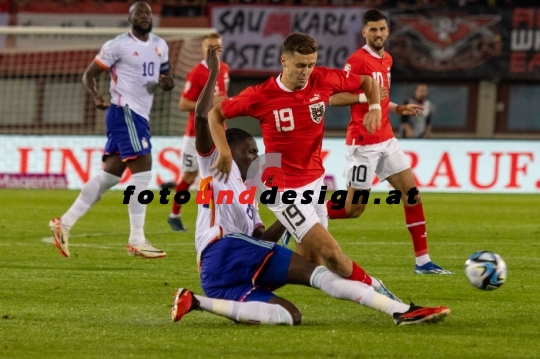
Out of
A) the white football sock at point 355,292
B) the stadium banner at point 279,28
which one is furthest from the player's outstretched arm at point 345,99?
the stadium banner at point 279,28

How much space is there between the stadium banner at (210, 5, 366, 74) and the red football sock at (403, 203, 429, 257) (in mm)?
14187

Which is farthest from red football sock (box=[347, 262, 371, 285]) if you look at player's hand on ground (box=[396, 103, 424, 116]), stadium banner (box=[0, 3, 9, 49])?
stadium banner (box=[0, 3, 9, 49])

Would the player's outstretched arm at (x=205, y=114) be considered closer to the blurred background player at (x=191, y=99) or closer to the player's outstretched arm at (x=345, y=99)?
the player's outstretched arm at (x=345, y=99)

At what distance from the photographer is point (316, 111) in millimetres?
6750

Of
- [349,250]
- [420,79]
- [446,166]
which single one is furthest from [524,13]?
[349,250]

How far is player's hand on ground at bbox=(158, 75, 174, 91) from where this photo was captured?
398 inches

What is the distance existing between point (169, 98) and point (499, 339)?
15.7 metres

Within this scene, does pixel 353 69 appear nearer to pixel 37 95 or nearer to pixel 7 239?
pixel 7 239

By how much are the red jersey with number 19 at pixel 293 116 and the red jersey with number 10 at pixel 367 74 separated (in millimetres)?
2135

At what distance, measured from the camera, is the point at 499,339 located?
233 inches

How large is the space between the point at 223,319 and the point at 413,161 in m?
11.9

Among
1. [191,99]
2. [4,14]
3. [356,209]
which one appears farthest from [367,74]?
[4,14]

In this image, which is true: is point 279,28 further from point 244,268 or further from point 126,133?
point 244,268

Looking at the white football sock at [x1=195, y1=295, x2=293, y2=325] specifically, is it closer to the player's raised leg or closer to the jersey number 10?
the player's raised leg
